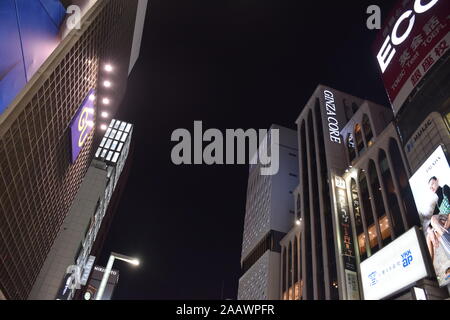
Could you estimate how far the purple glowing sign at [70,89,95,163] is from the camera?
71.2ft

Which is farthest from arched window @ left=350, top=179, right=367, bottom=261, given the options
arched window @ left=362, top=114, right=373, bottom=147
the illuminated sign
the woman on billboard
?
the woman on billboard

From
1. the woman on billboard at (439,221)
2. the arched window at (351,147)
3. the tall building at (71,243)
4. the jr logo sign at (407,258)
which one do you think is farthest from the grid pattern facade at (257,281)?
the woman on billboard at (439,221)

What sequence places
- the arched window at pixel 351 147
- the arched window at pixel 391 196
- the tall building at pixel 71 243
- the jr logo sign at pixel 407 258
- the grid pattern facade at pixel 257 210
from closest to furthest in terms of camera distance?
the jr logo sign at pixel 407 258, the arched window at pixel 391 196, the tall building at pixel 71 243, the arched window at pixel 351 147, the grid pattern facade at pixel 257 210

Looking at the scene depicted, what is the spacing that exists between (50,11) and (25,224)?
11.6 meters

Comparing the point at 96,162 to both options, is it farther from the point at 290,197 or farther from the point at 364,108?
the point at 290,197

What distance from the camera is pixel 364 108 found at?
175 ft

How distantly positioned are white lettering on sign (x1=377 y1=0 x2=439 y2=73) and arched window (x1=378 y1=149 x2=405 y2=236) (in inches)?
535

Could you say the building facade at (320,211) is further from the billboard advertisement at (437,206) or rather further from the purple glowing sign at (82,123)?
the purple glowing sign at (82,123)

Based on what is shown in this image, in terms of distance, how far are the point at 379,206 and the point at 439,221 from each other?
55.1 ft

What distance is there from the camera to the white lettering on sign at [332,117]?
60.1 metres

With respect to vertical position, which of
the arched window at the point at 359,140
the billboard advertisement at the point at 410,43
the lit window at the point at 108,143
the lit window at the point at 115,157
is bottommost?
the billboard advertisement at the point at 410,43

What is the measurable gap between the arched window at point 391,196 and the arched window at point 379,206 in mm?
967
